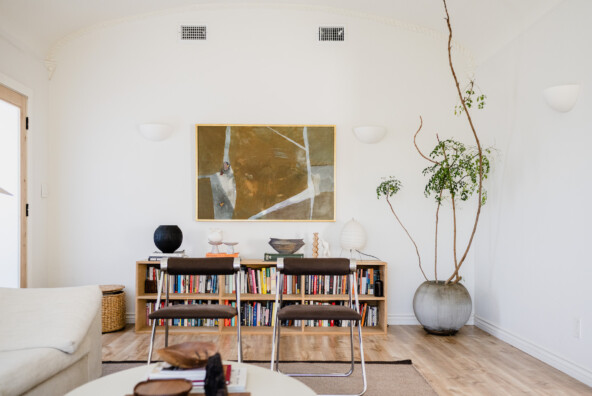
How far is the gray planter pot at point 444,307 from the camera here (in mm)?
4461

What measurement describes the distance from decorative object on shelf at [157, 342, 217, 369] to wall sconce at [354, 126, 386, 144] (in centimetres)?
334

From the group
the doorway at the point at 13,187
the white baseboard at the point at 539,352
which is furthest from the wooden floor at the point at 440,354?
the doorway at the point at 13,187

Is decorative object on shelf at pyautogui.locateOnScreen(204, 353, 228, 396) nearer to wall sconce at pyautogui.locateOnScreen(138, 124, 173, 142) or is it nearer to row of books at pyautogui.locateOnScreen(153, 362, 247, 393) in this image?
row of books at pyautogui.locateOnScreen(153, 362, 247, 393)

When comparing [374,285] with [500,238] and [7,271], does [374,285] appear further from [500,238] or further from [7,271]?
[7,271]

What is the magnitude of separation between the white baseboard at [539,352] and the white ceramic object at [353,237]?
1450 millimetres

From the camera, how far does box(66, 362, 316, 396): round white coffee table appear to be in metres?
1.94

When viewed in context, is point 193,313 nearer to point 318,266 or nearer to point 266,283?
point 318,266

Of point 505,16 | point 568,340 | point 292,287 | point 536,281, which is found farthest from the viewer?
point 292,287

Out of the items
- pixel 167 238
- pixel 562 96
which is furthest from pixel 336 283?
pixel 562 96

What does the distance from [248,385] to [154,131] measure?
3.51m

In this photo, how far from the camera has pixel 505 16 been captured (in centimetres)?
433

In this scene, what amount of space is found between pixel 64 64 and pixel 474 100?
14.2ft

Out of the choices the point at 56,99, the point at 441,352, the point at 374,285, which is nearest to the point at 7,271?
the point at 56,99

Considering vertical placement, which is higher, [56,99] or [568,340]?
[56,99]
